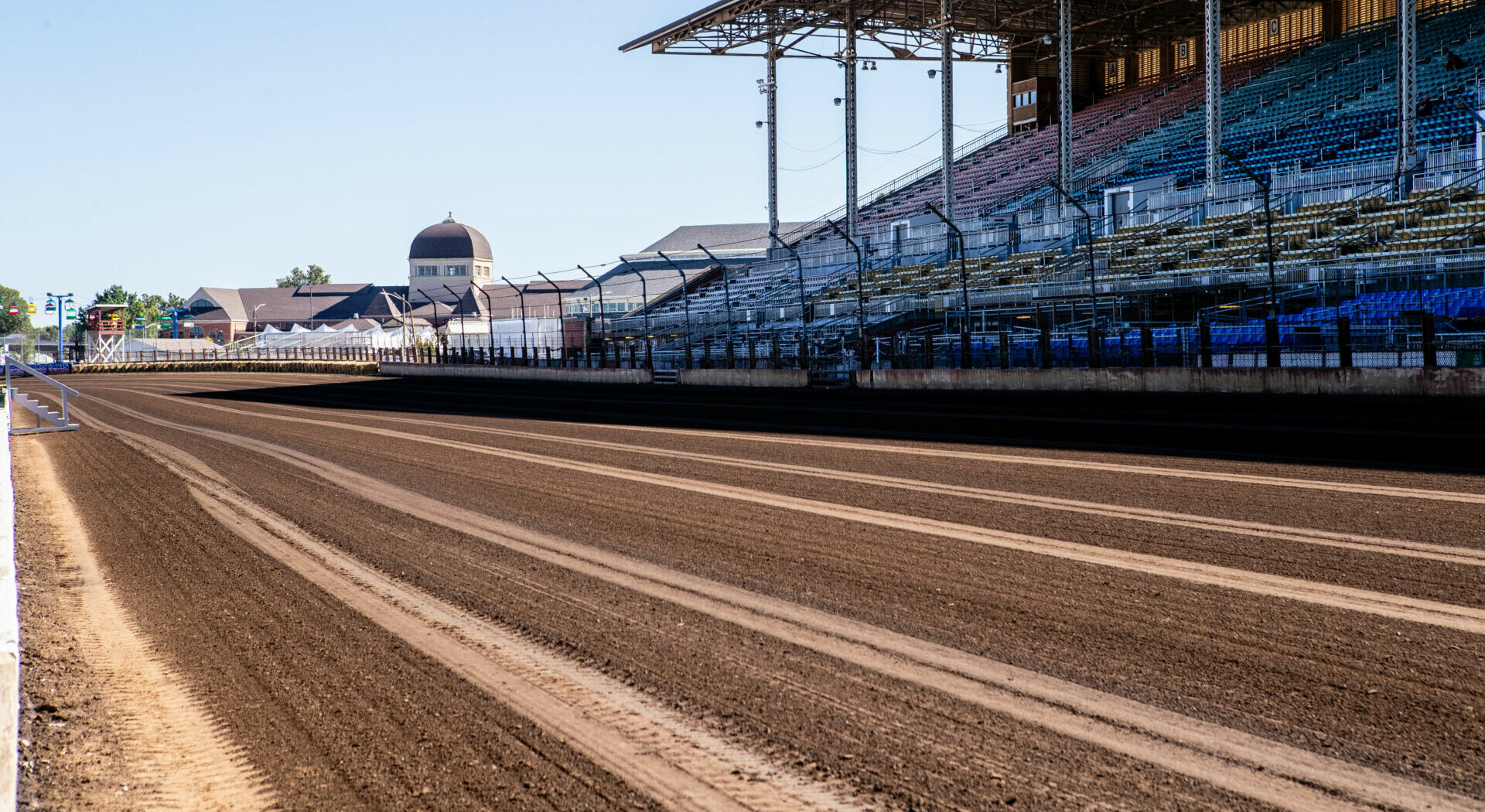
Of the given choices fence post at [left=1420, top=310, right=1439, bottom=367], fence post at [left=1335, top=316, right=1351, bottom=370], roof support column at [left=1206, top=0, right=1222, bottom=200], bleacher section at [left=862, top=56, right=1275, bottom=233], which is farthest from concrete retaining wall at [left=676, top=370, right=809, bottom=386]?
bleacher section at [left=862, top=56, right=1275, bottom=233]

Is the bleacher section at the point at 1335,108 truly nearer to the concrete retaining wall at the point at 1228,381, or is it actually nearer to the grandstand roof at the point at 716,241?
the concrete retaining wall at the point at 1228,381

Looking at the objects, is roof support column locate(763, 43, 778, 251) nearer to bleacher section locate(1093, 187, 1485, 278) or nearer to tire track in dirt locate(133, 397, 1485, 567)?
bleacher section locate(1093, 187, 1485, 278)

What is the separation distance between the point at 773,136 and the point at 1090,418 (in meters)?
42.4

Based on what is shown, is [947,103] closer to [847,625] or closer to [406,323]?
[847,625]

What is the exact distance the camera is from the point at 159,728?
→ 17.2 feet

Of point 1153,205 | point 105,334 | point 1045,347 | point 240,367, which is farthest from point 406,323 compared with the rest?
point 1045,347

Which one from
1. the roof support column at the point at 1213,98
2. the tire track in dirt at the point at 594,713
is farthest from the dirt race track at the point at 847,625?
the roof support column at the point at 1213,98

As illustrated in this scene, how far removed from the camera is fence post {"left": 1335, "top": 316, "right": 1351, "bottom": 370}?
2111 cm

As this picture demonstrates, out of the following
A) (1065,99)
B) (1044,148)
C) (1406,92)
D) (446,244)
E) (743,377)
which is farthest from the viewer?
(446,244)

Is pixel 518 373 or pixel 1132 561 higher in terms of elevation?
pixel 518 373

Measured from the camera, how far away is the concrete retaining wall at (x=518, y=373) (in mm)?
43531

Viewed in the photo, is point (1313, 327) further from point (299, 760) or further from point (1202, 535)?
point (299, 760)

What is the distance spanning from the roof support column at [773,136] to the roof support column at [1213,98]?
76.3ft

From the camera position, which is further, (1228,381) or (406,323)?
(406,323)
